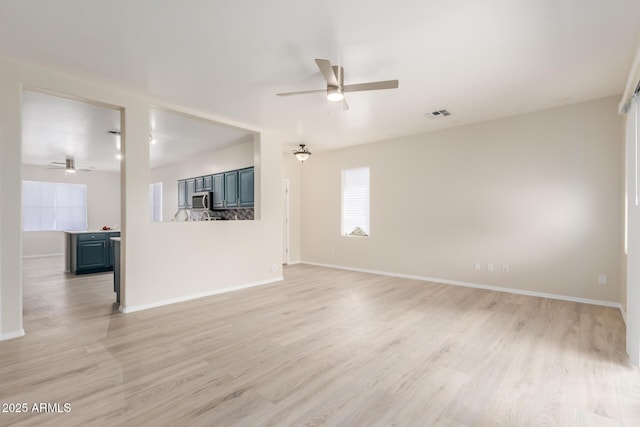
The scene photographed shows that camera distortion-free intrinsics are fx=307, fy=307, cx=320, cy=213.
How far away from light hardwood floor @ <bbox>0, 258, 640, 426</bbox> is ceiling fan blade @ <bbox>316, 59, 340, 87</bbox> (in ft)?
8.48

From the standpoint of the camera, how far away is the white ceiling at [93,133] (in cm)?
450

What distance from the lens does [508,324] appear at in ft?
11.6

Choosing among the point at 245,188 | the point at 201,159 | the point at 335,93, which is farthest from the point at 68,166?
the point at 335,93

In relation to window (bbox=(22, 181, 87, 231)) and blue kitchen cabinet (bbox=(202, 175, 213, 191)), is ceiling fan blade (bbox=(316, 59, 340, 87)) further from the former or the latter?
window (bbox=(22, 181, 87, 231))

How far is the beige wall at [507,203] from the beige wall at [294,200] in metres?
1.54

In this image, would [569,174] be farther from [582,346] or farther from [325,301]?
[325,301]

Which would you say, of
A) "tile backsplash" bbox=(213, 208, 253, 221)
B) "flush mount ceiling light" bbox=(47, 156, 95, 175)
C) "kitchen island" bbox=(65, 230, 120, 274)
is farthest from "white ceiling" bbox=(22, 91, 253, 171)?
"kitchen island" bbox=(65, 230, 120, 274)

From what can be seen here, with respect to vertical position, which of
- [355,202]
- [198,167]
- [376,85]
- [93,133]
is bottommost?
[355,202]

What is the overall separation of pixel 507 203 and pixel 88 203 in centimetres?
1206

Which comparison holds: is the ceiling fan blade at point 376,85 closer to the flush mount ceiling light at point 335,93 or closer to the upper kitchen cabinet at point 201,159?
the flush mount ceiling light at point 335,93

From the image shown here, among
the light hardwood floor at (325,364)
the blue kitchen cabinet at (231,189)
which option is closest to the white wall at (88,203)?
the blue kitchen cabinet at (231,189)

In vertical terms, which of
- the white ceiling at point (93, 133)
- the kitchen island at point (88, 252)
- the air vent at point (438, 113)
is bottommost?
the kitchen island at point (88, 252)

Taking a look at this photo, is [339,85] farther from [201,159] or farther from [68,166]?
[68,166]

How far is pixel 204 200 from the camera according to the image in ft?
24.4
